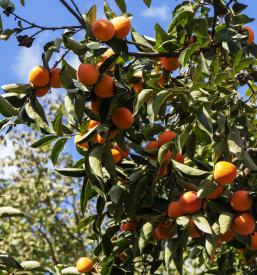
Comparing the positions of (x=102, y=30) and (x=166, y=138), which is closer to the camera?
(x=102, y=30)

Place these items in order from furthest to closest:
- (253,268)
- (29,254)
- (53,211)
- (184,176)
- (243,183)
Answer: (53,211)
(29,254)
(253,268)
(243,183)
(184,176)

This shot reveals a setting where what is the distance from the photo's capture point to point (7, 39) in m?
2.49

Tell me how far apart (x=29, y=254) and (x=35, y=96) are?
8635 millimetres

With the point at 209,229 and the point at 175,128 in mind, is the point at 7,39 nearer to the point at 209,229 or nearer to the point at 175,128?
the point at 175,128

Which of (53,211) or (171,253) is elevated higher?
(171,253)

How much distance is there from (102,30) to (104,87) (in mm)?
260

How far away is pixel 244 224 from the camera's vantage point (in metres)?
2.12

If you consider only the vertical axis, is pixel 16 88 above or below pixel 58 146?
above

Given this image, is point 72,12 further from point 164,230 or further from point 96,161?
point 164,230

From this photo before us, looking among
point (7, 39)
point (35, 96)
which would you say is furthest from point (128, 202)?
point (7, 39)

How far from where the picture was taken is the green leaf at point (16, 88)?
2.26 metres

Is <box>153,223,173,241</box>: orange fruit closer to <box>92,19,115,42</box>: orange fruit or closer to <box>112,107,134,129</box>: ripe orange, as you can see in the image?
<box>112,107,134,129</box>: ripe orange

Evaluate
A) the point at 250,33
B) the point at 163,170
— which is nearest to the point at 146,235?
the point at 163,170

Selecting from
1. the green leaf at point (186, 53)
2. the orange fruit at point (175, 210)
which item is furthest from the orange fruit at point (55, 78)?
the orange fruit at point (175, 210)
